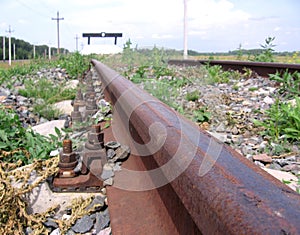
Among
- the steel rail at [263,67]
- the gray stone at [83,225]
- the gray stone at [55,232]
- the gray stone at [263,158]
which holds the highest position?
the steel rail at [263,67]

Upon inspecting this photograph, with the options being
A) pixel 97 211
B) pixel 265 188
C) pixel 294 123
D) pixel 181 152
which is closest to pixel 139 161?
pixel 97 211

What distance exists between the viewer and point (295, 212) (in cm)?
58

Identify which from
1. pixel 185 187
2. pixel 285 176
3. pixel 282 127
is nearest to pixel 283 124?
pixel 282 127

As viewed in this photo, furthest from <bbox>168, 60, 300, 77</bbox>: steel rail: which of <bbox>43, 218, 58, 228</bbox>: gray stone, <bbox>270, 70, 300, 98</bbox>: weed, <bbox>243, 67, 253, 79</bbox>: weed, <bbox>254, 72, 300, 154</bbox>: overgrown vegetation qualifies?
<bbox>43, 218, 58, 228</bbox>: gray stone

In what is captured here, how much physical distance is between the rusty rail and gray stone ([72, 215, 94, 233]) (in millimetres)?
161

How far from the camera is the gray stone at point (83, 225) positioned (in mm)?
1491

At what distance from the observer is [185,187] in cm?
82

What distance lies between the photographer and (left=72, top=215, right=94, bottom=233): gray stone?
149 cm

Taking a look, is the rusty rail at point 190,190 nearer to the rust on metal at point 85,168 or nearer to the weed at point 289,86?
the rust on metal at point 85,168

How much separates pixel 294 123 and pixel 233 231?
2.64m

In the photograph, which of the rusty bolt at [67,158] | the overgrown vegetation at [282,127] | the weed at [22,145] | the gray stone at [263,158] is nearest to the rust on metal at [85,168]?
the rusty bolt at [67,158]

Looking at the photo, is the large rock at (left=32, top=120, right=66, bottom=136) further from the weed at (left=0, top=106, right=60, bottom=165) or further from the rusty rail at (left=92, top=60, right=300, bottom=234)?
the rusty rail at (left=92, top=60, right=300, bottom=234)

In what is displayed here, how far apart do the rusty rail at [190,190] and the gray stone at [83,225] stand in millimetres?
161

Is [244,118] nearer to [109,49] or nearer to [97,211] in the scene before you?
[97,211]
